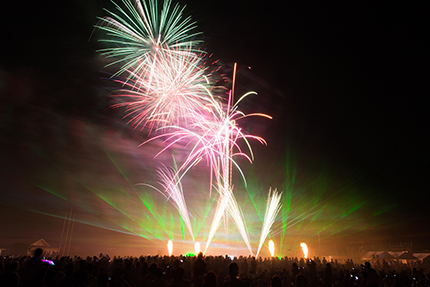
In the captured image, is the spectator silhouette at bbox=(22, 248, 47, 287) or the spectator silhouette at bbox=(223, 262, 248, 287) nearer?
the spectator silhouette at bbox=(223, 262, 248, 287)

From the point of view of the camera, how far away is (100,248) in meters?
74.9

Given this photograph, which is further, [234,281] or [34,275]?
[34,275]

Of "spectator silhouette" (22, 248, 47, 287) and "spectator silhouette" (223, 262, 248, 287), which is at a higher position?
"spectator silhouette" (223, 262, 248, 287)

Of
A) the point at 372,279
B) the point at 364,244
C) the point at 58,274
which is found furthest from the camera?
the point at 364,244

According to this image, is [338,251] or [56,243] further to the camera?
[56,243]

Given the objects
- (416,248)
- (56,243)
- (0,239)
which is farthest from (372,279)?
(56,243)

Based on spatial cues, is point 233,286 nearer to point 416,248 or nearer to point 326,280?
point 326,280

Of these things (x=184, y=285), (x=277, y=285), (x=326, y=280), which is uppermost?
(x=277, y=285)

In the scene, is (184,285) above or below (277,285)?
below

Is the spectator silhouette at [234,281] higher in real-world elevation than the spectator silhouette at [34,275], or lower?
higher

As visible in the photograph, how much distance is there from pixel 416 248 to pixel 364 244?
1112 cm

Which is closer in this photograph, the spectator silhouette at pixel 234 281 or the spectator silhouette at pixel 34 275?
the spectator silhouette at pixel 234 281

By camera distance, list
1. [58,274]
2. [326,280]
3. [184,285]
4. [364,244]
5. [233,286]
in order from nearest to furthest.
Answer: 1. [233,286]
2. [184,285]
3. [58,274]
4. [326,280]
5. [364,244]

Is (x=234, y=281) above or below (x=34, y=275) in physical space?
above
